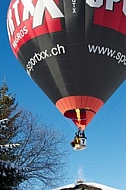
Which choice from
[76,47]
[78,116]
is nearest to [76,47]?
[76,47]

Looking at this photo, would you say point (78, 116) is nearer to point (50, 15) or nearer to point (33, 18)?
point (50, 15)

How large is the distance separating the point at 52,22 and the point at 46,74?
6.63 feet

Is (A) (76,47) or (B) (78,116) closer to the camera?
(A) (76,47)

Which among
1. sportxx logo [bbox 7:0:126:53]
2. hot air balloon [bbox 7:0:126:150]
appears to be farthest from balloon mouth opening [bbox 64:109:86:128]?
sportxx logo [bbox 7:0:126:53]

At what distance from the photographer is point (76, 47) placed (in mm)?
15469

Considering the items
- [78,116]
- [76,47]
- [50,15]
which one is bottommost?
[78,116]

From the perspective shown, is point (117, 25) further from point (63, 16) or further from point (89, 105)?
point (89, 105)

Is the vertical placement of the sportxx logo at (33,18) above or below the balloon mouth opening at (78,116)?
above

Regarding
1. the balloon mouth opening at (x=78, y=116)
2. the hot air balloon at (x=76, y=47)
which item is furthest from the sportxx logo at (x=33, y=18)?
the balloon mouth opening at (x=78, y=116)

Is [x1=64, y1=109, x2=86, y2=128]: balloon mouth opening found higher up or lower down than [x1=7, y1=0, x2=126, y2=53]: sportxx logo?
lower down

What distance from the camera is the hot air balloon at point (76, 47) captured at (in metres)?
15.3

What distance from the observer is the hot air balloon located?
15.3 metres

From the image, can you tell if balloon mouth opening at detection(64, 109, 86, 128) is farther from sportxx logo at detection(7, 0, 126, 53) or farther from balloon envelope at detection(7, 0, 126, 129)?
sportxx logo at detection(7, 0, 126, 53)

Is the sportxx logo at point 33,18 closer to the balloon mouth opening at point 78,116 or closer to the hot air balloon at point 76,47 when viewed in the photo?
the hot air balloon at point 76,47
